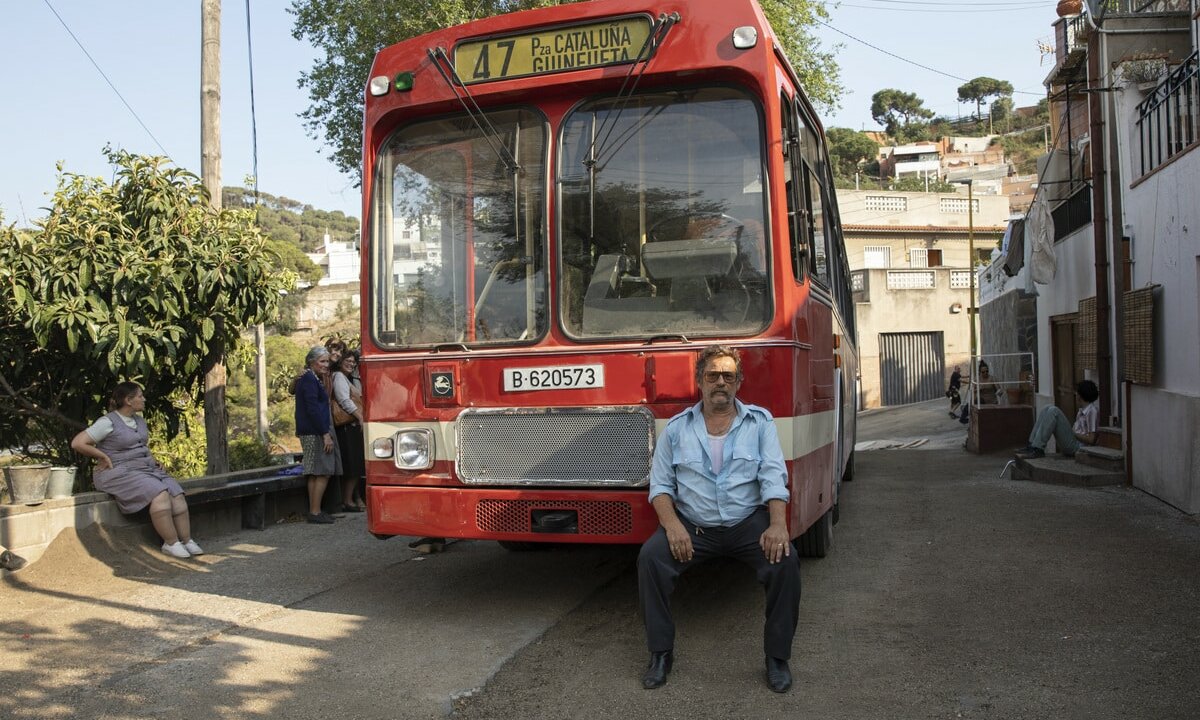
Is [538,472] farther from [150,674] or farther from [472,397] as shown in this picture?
[150,674]

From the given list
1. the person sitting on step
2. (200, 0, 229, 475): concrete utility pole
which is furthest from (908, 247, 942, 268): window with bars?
(200, 0, 229, 475): concrete utility pole

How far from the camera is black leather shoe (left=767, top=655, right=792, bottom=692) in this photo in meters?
4.76

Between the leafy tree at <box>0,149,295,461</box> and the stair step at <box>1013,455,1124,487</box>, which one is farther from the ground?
the leafy tree at <box>0,149,295,461</box>

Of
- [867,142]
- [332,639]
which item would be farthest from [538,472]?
[867,142]

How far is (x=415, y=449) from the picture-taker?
20.3ft

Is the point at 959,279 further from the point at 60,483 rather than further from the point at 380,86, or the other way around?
the point at 380,86

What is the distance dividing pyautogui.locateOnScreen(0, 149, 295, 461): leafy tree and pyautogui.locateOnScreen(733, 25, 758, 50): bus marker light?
5501mm

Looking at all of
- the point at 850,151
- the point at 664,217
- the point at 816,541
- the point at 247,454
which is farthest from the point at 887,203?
the point at 850,151

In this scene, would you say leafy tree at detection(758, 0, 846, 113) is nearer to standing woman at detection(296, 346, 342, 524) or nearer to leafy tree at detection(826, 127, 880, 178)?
standing woman at detection(296, 346, 342, 524)

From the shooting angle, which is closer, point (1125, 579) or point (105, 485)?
point (1125, 579)

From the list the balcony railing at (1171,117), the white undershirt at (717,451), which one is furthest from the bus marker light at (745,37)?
the balcony railing at (1171,117)

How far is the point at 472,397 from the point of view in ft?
19.9

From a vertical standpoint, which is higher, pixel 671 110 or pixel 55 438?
pixel 671 110

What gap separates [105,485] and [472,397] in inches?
151
